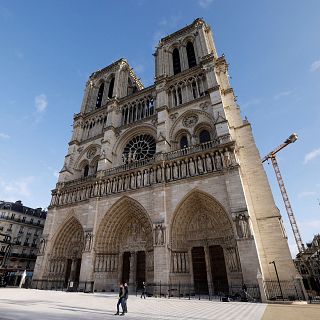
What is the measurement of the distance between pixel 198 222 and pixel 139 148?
917 centimetres

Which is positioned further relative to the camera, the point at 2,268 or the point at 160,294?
the point at 2,268

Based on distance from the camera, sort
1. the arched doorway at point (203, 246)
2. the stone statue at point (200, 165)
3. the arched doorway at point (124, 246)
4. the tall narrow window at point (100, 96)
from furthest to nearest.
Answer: the tall narrow window at point (100, 96) → the arched doorway at point (124, 246) → the stone statue at point (200, 165) → the arched doorway at point (203, 246)

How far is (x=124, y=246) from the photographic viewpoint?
56.0 feet

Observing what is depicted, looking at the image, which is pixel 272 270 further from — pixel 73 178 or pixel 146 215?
pixel 73 178

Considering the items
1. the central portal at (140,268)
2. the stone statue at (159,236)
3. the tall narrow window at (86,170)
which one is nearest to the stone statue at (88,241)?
the central portal at (140,268)

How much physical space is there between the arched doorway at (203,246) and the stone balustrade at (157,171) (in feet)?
6.53

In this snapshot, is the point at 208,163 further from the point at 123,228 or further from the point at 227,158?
the point at 123,228

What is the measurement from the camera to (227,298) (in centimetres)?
1047

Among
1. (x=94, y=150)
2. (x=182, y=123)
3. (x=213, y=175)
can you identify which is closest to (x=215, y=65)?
(x=182, y=123)

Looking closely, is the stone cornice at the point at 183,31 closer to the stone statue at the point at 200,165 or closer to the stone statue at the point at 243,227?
the stone statue at the point at 200,165

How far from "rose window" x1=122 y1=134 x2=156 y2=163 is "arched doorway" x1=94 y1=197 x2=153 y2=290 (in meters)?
4.80

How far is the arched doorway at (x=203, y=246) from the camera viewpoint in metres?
13.0

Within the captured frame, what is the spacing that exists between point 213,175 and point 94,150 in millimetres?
13663

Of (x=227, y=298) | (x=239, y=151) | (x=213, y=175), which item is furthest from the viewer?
(x=239, y=151)
